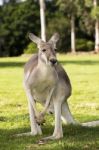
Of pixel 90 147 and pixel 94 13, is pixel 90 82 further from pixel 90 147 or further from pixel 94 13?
pixel 94 13

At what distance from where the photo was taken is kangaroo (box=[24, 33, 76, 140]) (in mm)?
7738

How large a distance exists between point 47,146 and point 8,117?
11.6 feet

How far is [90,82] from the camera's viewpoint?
70.4ft

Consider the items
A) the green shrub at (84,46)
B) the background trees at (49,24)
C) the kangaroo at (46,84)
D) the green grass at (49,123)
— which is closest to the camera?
the green grass at (49,123)

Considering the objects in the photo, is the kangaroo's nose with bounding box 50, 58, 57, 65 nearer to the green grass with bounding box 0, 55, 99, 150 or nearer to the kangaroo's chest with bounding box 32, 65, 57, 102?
the kangaroo's chest with bounding box 32, 65, 57, 102

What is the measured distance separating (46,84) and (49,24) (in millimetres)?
59985

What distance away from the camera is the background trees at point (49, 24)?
210 ft

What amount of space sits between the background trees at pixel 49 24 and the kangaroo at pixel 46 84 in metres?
51.9

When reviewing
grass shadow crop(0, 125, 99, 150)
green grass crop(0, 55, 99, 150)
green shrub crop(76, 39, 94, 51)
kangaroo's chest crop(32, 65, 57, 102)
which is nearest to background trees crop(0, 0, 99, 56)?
green shrub crop(76, 39, 94, 51)

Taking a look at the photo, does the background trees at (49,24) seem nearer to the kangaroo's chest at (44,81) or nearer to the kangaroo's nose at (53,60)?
the kangaroo's chest at (44,81)

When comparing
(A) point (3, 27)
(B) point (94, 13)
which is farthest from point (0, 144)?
(A) point (3, 27)

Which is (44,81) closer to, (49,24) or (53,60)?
(53,60)

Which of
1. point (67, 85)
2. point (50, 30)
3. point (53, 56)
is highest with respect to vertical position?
point (53, 56)

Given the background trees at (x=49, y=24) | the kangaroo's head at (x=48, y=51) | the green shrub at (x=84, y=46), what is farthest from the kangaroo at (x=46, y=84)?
the green shrub at (x=84, y=46)
